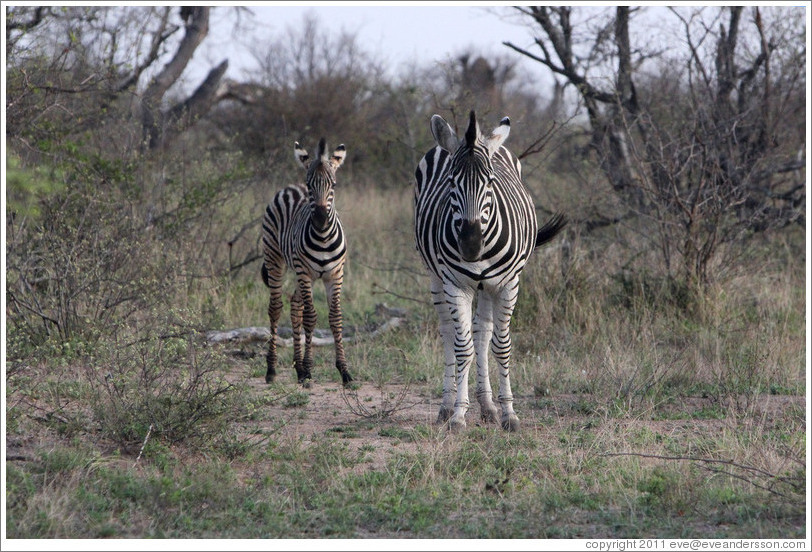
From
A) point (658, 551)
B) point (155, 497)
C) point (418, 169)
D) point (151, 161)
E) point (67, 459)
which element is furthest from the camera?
point (151, 161)

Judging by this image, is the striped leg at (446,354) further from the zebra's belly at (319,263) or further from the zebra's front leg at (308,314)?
the zebra's front leg at (308,314)

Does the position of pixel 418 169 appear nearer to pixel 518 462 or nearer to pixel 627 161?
pixel 518 462

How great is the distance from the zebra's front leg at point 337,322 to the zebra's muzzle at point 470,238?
7.97 ft

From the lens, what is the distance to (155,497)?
4.24m

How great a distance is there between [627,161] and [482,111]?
2338 mm

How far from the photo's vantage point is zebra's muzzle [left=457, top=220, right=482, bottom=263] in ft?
17.1

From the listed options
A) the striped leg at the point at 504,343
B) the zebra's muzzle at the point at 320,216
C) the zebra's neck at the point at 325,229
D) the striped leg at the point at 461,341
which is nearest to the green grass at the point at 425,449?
the striped leg at the point at 461,341

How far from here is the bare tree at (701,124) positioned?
9.09 metres

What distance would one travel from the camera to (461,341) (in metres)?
5.76

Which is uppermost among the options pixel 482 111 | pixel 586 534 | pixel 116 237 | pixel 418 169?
pixel 482 111

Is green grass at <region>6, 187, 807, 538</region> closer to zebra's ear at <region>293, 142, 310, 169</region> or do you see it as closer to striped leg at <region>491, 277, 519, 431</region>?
striped leg at <region>491, 277, 519, 431</region>

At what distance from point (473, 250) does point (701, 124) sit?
5.54m

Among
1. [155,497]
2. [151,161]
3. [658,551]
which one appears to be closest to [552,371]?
[658,551]

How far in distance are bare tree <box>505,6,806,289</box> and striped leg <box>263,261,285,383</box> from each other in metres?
3.88
